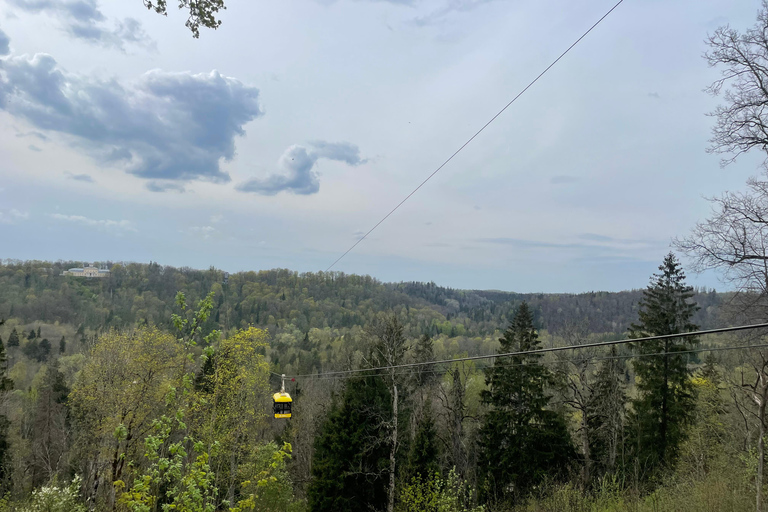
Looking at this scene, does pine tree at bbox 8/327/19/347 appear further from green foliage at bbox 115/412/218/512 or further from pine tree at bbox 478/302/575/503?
green foliage at bbox 115/412/218/512

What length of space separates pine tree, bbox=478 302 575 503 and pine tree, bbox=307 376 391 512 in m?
6.03

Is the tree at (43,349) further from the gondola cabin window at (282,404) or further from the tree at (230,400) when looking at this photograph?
the gondola cabin window at (282,404)

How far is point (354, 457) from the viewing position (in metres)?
21.5

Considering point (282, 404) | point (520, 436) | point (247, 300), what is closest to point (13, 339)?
point (247, 300)

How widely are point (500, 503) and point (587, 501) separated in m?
10.5

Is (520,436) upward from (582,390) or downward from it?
downward

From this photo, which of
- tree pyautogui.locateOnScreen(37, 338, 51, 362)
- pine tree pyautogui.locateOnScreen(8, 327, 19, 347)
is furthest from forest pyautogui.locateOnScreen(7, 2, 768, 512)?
pine tree pyautogui.locateOnScreen(8, 327, 19, 347)

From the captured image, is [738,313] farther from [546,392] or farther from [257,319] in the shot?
[257,319]

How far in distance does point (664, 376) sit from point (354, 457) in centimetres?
1537

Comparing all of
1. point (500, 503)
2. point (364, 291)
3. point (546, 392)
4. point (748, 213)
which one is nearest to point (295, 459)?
point (500, 503)

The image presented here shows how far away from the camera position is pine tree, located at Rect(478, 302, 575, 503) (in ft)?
75.4

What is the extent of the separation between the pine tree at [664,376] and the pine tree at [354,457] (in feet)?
40.2

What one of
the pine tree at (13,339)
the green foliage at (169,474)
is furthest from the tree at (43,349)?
the green foliage at (169,474)

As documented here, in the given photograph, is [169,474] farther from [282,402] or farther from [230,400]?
[230,400]
